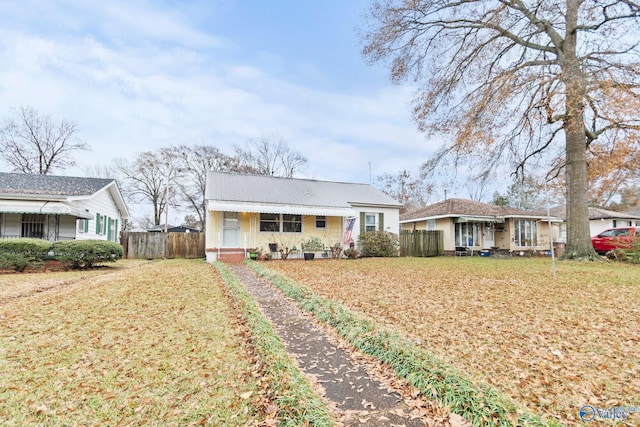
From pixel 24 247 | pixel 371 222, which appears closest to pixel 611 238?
pixel 371 222

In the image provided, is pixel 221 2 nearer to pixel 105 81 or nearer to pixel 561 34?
pixel 105 81

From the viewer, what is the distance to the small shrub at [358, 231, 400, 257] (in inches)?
725

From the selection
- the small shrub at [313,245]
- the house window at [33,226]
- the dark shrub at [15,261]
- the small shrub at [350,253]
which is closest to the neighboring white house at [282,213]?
the small shrub at [313,245]

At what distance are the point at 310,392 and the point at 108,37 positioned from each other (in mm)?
16174

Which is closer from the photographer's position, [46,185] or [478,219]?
[46,185]

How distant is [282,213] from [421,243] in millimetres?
10194

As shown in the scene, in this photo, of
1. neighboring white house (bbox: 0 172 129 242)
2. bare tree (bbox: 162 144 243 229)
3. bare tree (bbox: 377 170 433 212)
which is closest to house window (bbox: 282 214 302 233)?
neighboring white house (bbox: 0 172 129 242)

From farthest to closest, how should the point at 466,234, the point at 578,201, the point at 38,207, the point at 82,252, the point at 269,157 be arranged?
the point at 269,157 < the point at 466,234 < the point at 578,201 < the point at 38,207 < the point at 82,252

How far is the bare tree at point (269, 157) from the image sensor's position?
35338mm

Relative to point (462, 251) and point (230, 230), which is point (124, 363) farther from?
point (462, 251)

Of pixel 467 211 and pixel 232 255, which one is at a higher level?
pixel 467 211

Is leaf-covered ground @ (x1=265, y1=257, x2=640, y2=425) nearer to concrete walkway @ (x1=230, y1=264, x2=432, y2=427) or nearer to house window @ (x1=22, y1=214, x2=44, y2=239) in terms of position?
concrete walkway @ (x1=230, y1=264, x2=432, y2=427)

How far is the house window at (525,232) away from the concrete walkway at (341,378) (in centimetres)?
2256

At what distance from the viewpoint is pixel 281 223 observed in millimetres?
17297
